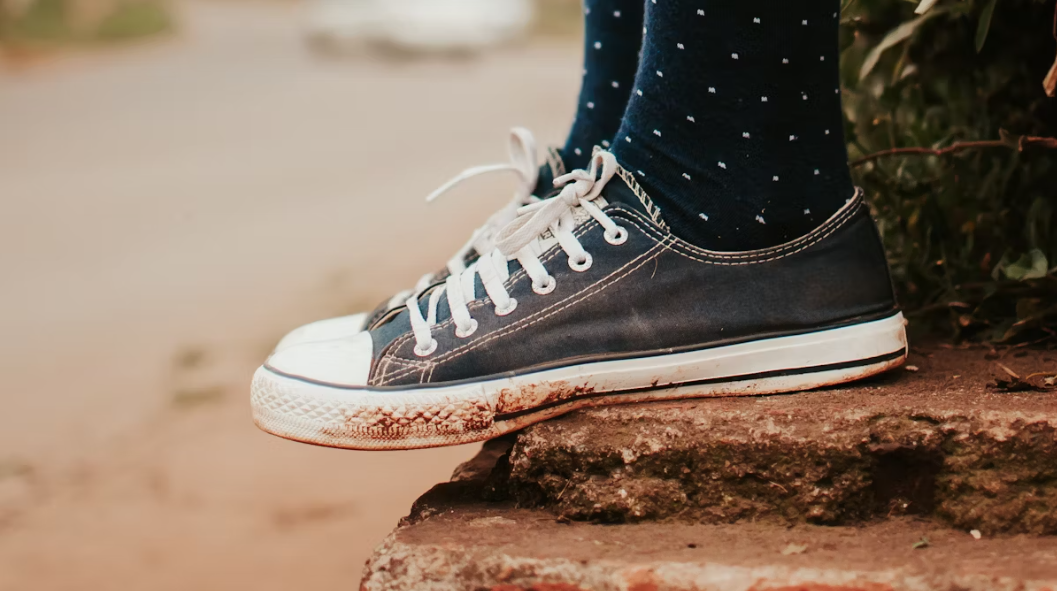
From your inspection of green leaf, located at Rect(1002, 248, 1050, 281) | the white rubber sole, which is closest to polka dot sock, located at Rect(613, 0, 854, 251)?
the white rubber sole

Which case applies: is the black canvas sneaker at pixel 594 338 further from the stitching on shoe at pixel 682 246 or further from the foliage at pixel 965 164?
the foliage at pixel 965 164

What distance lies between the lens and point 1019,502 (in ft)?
3.01

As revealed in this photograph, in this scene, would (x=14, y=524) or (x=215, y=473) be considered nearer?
(x=14, y=524)

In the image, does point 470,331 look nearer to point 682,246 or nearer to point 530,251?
point 530,251

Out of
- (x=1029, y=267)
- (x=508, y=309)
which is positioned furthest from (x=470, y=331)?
(x=1029, y=267)

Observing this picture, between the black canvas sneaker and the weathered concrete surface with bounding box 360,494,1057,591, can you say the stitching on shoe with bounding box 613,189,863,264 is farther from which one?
the weathered concrete surface with bounding box 360,494,1057,591

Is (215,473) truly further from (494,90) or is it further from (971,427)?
(494,90)

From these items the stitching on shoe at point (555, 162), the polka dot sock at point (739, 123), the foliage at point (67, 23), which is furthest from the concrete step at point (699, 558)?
the foliage at point (67, 23)

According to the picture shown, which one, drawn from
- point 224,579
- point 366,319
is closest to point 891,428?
point 366,319

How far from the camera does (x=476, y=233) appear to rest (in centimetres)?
128

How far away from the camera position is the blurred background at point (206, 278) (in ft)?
6.25

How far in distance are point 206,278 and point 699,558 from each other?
3487 millimetres

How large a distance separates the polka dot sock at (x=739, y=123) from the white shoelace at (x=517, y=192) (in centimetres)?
22

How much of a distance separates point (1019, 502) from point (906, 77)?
27.5 inches
